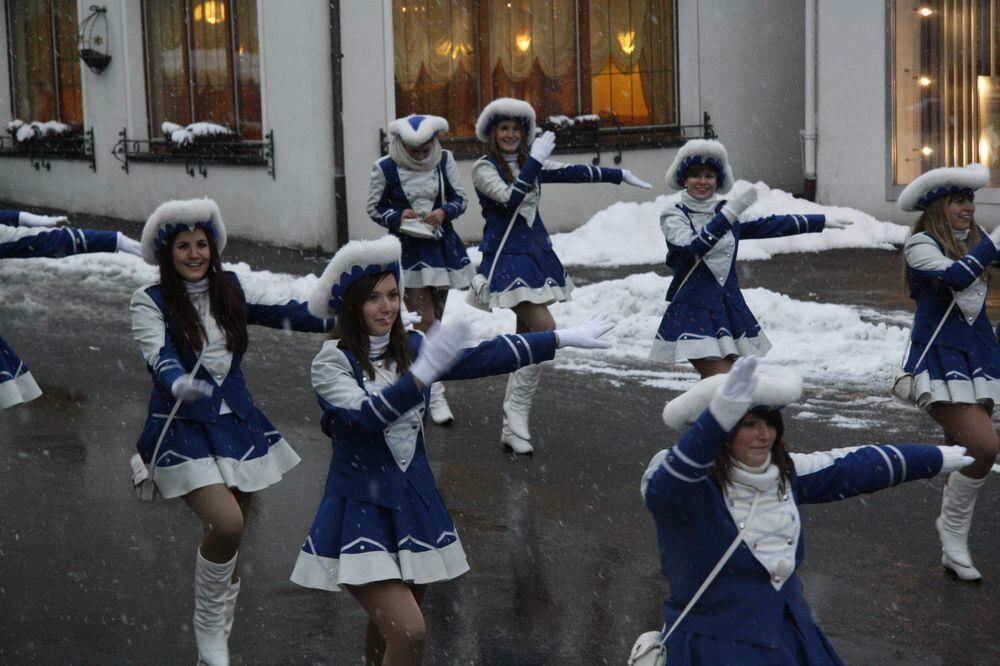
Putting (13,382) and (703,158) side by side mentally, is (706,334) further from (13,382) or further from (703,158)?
(13,382)

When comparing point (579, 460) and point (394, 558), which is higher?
point (394, 558)

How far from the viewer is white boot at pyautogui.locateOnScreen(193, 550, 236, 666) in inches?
209

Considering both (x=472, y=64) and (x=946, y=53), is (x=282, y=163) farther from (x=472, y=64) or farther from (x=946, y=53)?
(x=946, y=53)

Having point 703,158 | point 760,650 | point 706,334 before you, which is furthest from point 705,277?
point 760,650

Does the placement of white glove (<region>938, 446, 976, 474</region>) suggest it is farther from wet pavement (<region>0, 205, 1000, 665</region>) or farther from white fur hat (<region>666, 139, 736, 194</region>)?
white fur hat (<region>666, 139, 736, 194</region>)

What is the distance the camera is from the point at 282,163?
18.3 metres

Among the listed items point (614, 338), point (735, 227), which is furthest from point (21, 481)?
point (614, 338)

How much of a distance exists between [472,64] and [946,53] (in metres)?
5.77

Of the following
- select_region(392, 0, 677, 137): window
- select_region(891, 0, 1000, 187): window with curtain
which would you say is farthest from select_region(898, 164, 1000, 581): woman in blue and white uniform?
select_region(392, 0, 677, 137): window

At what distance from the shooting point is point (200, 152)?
66.0ft

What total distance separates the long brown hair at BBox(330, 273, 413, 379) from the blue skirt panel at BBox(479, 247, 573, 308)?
3815 mm

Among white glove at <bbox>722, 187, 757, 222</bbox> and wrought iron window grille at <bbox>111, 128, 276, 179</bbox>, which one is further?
wrought iron window grille at <bbox>111, 128, 276, 179</bbox>

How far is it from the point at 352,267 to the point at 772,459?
1.53m

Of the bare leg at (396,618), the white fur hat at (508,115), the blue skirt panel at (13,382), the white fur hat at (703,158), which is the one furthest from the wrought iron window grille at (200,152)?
the bare leg at (396,618)
